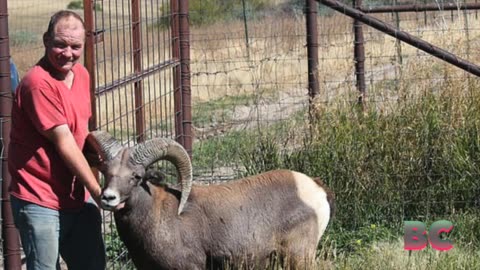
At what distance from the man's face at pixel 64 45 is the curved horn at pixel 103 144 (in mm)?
886

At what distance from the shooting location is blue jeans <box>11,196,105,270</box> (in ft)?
19.3

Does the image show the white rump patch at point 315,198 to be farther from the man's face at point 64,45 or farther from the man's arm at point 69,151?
the man's face at point 64,45

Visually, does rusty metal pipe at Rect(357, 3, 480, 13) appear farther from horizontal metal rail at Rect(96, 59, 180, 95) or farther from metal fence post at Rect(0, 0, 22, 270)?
metal fence post at Rect(0, 0, 22, 270)

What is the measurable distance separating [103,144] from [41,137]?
87 cm

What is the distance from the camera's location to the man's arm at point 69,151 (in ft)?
18.8

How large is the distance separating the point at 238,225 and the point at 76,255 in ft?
5.43

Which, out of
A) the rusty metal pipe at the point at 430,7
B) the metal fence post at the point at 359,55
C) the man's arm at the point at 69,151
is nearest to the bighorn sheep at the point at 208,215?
the man's arm at the point at 69,151

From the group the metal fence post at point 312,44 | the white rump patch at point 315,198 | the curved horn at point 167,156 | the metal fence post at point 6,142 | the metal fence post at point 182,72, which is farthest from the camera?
the metal fence post at point 312,44

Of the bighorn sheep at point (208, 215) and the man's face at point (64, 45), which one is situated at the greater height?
the man's face at point (64, 45)

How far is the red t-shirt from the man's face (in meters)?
0.09

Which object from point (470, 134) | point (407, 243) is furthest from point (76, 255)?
point (470, 134)

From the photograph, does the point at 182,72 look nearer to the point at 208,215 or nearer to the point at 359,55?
the point at 359,55

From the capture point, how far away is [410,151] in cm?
973

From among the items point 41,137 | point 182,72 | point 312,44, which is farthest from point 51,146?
point 312,44
